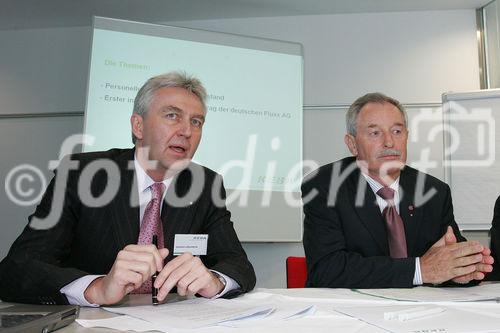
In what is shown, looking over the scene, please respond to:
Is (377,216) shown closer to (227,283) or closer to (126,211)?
(227,283)

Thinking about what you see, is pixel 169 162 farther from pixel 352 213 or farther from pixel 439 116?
pixel 439 116

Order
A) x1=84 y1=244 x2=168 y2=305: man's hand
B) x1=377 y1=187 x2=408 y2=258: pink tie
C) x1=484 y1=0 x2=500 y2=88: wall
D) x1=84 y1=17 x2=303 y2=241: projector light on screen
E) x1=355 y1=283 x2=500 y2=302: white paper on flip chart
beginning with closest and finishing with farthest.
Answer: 1. x1=84 y1=244 x2=168 y2=305: man's hand
2. x1=355 y1=283 x2=500 y2=302: white paper on flip chart
3. x1=377 y1=187 x2=408 y2=258: pink tie
4. x1=84 y1=17 x2=303 y2=241: projector light on screen
5. x1=484 y1=0 x2=500 y2=88: wall

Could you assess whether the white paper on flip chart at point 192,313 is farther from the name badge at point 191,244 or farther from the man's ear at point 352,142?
the man's ear at point 352,142

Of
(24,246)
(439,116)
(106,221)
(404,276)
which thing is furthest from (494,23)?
(24,246)

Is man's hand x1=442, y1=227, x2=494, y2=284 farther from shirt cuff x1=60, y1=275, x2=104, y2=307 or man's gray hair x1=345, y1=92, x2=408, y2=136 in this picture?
shirt cuff x1=60, y1=275, x2=104, y2=307

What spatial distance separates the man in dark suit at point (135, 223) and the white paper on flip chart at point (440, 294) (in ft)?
1.45

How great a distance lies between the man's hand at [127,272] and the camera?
1217mm

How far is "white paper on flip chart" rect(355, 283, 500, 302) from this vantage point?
1372mm

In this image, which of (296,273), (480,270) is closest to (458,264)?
(480,270)

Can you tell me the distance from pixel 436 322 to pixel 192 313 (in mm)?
544

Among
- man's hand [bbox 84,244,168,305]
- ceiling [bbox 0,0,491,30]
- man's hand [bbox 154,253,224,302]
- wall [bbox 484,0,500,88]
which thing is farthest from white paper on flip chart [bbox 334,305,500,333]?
wall [bbox 484,0,500,88]

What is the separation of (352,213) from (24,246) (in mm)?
1317

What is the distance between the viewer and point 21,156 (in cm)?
477

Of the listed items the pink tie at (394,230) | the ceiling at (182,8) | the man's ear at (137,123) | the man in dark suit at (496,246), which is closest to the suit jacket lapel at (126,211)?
the man's ear at (137,123)
